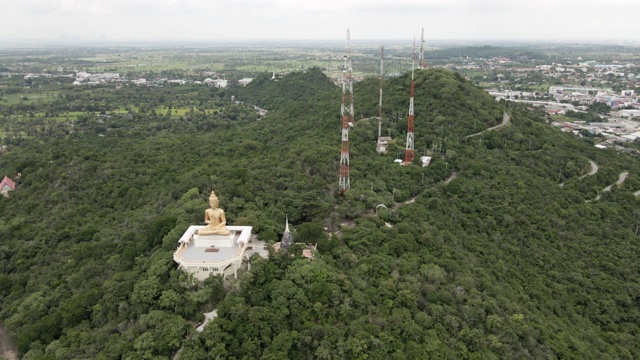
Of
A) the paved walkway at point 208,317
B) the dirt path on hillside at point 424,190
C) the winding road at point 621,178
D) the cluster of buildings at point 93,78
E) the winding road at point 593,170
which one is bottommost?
the winding road at point 621,178

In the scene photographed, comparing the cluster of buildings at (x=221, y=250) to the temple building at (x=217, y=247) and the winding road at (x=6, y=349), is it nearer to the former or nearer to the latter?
the temple building at (x=217, y=247)

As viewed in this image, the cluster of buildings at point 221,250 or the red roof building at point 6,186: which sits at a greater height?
the cluster of buildings at point 221,250

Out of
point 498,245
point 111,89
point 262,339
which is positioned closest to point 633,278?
point 498,245

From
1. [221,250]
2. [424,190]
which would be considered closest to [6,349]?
[221,250]

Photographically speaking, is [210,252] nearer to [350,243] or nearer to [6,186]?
[350,243]

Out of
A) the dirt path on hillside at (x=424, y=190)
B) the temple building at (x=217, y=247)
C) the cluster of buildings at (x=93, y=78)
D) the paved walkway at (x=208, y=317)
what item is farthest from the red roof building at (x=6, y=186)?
the cluster of buildings at (x=93, y=78)

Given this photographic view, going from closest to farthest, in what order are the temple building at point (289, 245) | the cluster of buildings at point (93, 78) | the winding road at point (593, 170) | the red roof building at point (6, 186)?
1. the temple building at point (289, 245)
2. the red roof building at point (6, 186)
3. the winding road at point (593, 170)
4. the cluster of buildings at point (93, 78)

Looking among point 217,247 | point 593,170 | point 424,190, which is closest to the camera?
point 217,247

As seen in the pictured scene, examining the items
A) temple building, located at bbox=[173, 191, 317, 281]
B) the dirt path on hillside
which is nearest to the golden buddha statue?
temple building, located at bbox=[173, 191, 317, 281]
